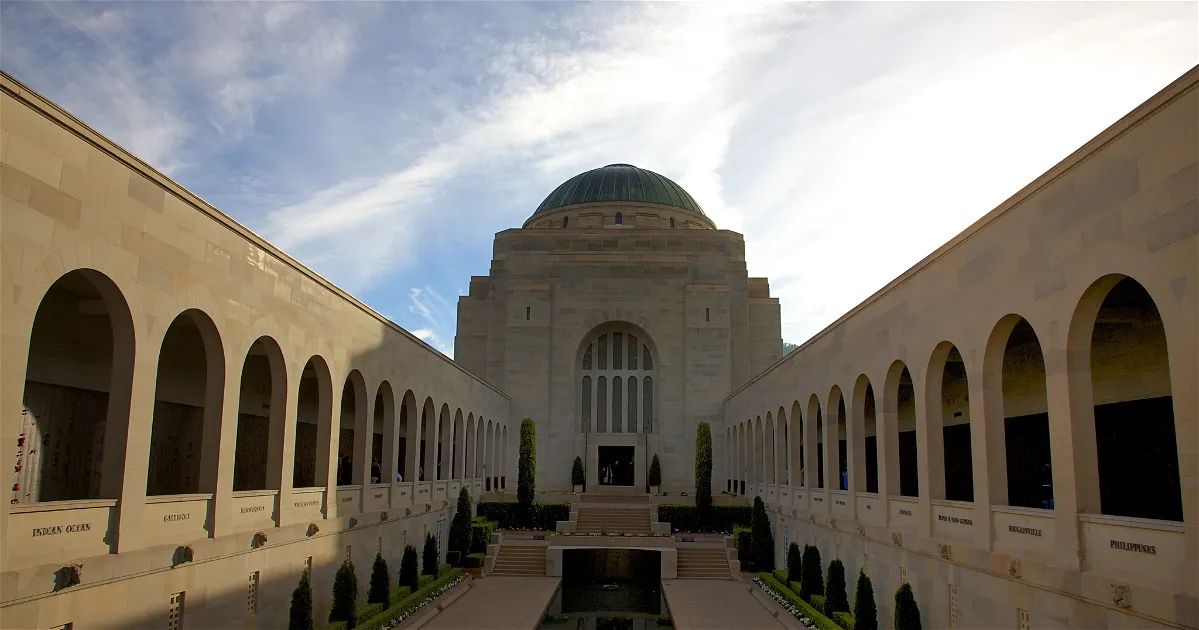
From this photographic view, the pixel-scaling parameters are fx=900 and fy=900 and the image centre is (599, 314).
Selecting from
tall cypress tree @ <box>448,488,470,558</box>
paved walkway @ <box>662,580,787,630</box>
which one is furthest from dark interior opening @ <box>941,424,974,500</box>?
tall cypress tree @ <box>448,488,470,558</box>

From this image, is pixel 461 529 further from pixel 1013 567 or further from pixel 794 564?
pixel 1013 567

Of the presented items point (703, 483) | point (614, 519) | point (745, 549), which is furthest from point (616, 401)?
point (745, 549)

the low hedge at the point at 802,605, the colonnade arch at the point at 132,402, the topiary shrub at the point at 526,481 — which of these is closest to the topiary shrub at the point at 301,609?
the colonnade arch at the point at 132,402

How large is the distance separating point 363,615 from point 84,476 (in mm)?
6072

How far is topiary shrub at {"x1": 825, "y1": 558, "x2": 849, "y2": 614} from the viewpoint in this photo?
18484 mm

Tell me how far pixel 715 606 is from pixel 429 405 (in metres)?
9.96

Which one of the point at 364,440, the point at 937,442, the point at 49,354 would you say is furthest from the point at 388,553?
the point at 937,442

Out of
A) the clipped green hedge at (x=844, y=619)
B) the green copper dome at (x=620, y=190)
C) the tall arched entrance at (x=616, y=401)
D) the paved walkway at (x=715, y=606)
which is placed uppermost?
the green copper dome at (x=620, y=190)

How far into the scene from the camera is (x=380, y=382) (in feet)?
68.2

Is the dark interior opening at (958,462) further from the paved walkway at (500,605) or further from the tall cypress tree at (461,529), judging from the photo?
the tall cypress tree at (461,529)

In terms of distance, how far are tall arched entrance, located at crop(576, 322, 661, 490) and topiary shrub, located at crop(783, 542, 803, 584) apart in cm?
1874

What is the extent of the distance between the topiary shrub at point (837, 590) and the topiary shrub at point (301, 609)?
10284mm

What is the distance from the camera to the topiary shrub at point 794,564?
2317 cm

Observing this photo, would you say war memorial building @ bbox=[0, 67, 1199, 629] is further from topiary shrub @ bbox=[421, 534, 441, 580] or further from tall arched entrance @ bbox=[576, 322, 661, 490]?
tall arched entrance @ bbox=[576, 322, 661, 490]
